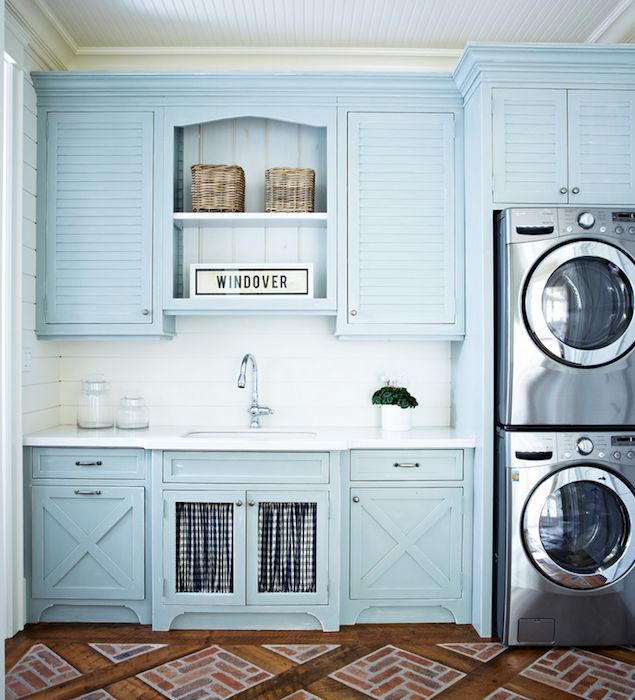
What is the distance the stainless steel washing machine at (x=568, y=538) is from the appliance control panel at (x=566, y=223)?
83 centimetres

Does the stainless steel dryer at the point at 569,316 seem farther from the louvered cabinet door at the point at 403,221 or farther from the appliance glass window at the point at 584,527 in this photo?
the louvered cabinet door at the point at 403,221

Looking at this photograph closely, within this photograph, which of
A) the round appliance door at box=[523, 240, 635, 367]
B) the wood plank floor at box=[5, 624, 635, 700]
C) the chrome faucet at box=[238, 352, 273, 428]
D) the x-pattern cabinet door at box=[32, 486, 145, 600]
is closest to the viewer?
the wood plank floor at box=[5, 624, 635, 700]

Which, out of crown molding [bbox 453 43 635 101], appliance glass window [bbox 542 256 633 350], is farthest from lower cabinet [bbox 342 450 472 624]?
crown molding [bbox 453 43 635 101]

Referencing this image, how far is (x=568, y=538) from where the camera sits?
263 cm

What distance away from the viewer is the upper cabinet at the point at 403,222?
3.01 metres

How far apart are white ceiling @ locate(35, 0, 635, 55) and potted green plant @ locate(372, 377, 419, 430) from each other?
1.79 metres

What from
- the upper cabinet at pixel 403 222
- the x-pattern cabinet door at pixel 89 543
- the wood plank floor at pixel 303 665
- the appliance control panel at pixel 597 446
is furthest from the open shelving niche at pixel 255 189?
the wood plank floor at pixel 303 665

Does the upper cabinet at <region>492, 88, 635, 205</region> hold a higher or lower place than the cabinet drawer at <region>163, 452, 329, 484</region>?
higher

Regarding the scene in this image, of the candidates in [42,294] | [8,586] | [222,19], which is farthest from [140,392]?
[222,19]

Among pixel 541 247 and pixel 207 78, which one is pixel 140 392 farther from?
pixel 541 247

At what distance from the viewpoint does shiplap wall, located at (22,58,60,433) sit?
291 centimetres

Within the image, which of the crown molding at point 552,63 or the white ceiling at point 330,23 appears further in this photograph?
the white ceiling at point 330,23

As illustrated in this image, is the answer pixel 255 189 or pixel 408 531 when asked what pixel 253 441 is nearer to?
pixel 408 531

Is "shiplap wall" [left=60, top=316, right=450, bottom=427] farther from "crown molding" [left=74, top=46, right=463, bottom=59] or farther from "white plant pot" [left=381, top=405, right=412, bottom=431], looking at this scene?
"crown molding" [left=74, top=46, right=463, bottom=59]
